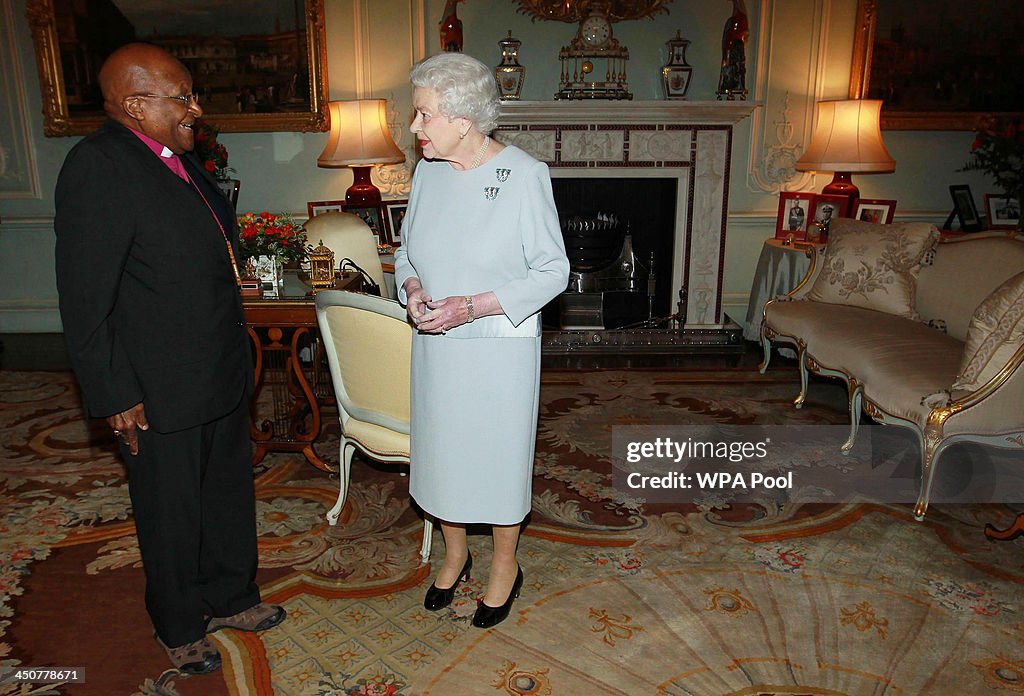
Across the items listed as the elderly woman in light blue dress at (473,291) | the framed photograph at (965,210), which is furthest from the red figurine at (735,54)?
the elderly woman in light blue dress at (473,291)

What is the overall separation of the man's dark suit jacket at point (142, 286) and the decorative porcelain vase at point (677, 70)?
405 cm

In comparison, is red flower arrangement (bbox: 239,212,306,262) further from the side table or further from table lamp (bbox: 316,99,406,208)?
the side table

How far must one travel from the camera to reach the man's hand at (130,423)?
195 centimetres

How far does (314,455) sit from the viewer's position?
3.56 meters

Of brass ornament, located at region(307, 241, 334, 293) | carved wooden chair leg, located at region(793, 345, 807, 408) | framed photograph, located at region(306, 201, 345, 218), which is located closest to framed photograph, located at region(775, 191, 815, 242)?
carved wooden chair leg, located at region(793, 345, 807, 408)

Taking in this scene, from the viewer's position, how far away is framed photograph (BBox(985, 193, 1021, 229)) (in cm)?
550

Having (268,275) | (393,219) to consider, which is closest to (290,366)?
(268,275)

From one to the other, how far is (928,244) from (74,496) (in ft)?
14.4

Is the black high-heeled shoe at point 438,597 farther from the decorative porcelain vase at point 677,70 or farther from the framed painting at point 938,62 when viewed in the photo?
the framed painting at point 938,62

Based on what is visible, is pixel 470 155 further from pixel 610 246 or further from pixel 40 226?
pixel 40 226

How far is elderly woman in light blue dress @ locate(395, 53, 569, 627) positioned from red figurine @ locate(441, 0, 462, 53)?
341 cm

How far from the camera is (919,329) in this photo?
12.7 feet

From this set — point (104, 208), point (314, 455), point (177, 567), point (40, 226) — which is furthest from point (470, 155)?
point (40, 226)

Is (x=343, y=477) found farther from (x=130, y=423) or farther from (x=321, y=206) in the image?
(x=321, y=206)
